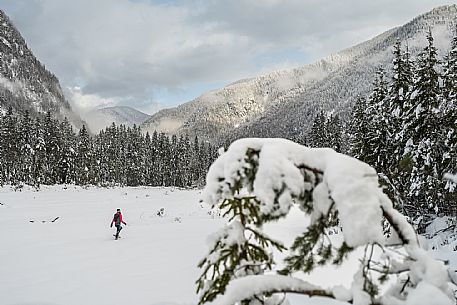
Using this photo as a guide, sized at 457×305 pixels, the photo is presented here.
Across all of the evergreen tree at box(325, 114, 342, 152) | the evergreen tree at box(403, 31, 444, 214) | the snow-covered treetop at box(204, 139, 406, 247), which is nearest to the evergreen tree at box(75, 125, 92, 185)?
the evergreen tree at box(325, 114, 342, 152)

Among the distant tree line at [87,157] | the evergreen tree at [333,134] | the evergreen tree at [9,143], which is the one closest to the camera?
the evergreen tree at [333,134]

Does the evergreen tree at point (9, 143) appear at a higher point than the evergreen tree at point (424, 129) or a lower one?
higher

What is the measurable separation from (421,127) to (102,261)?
590 inches

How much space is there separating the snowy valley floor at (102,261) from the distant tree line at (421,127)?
5.50m

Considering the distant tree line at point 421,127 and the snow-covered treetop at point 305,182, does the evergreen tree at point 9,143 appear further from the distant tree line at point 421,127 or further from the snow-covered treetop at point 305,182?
the snow-covered treetop at point 305,182

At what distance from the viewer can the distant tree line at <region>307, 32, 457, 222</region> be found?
46.6 ft

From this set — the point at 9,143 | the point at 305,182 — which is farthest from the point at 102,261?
the point at 9,143

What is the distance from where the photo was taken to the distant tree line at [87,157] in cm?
6097

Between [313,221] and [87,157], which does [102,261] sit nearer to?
[313,221]

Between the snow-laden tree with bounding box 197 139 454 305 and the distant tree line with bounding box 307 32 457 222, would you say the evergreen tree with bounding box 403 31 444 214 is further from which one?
the snow-laden tree with bounding box 197 139 454 305

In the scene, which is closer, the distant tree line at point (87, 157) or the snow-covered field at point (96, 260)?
the snow-covered field at point (96, 260)

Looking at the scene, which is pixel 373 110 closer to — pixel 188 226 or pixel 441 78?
pixel 441 78

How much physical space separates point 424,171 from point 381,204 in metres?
15.4

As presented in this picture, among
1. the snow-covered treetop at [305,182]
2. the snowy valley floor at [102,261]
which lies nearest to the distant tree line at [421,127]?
the snowy valley floor at [102,261]
